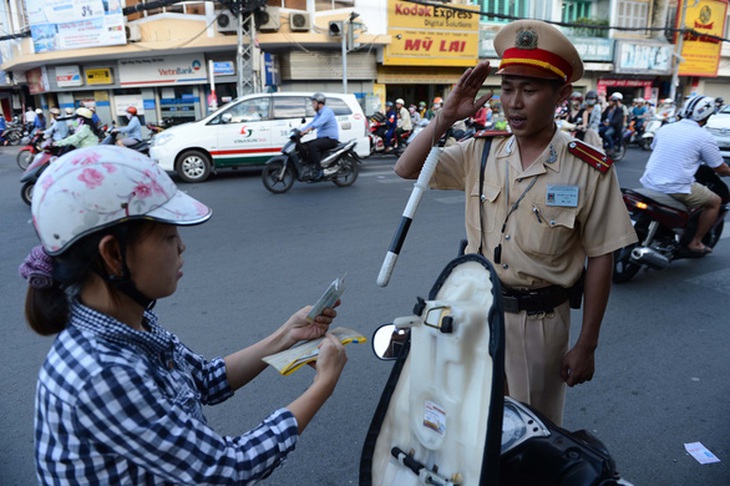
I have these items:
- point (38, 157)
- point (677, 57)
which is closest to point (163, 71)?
point (38, 157)

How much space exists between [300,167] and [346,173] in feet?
2.93

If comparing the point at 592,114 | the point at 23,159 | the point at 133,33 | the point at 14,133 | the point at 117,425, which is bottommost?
the point at 14,133

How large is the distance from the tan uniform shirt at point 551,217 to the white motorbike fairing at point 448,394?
558 millimetres

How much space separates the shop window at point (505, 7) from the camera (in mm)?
21406

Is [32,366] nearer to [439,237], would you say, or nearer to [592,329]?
[592,329]

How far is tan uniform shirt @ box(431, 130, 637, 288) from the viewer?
5.57ft

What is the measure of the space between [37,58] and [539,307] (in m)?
23.1

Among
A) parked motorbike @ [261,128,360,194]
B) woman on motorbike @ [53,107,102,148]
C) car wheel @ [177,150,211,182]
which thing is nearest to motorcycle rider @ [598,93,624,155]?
parked motorbike @ [261,128,360,194]

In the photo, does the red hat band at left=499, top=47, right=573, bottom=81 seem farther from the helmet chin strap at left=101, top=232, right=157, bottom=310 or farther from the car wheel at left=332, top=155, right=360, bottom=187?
the car wheel at left=332, top=155, right=360, bottom=187

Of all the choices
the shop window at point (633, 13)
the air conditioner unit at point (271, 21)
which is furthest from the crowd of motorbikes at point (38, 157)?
the shop window at point (633, 13)

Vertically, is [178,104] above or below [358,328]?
above

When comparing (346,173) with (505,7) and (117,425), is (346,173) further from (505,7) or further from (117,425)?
(505,7)

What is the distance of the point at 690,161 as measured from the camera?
4.48 meters

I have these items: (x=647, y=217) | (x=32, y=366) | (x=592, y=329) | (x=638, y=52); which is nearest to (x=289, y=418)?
(x=592, y=329)
